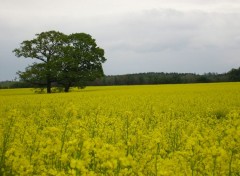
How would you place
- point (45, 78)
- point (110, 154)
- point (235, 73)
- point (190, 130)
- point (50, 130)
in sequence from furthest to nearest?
point (235, 73) < point (45, 78) < point (190, 130) < point (50, 130) < point (110, 154)

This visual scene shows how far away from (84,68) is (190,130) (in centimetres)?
3573

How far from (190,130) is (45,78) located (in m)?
35.1

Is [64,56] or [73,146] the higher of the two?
[64,56]

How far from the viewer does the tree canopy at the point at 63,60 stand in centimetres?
4109

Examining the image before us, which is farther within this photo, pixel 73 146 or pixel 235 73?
pixel 235 73

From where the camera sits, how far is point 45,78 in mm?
41812

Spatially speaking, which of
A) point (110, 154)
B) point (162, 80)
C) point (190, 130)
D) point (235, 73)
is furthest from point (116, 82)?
point (110, 154)

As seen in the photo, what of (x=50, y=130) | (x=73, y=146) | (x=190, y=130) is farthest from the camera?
(x=190, y=130)

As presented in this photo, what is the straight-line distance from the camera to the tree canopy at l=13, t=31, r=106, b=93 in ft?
135

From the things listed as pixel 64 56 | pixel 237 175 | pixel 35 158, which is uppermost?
pixel 64 56

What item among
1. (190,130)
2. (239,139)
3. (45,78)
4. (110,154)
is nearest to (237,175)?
(239,139)

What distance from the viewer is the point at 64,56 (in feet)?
138

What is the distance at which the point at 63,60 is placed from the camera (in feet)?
134

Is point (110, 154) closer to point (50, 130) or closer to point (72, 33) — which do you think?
point (50, 130)
